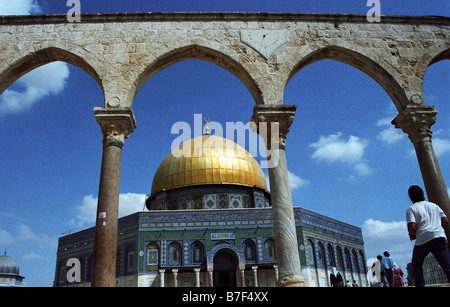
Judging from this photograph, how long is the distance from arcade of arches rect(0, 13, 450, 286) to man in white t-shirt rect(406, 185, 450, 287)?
292 centimetres

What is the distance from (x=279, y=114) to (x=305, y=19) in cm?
255

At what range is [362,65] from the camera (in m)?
7.96

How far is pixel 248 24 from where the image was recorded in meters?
7.94

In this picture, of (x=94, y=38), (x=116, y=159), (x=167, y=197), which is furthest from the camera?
(x=167, y=197)

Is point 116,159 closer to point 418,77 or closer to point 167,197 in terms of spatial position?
A: point 418,77

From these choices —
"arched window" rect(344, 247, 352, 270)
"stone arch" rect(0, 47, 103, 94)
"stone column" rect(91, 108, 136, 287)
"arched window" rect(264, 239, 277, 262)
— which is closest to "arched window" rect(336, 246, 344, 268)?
"arched window" rect(344, 247, 352, 270)

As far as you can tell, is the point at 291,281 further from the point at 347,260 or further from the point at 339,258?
the point at 347,260

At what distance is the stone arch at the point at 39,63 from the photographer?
741 cm

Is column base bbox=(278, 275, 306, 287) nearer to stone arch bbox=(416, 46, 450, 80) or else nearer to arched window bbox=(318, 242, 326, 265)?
stone arch bbox=(416, 46, 450, 80)

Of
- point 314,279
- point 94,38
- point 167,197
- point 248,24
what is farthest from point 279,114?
point 167,197

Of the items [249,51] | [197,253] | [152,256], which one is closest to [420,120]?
[249,51]

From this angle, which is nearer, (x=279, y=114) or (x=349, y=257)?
(x=279, y=114)

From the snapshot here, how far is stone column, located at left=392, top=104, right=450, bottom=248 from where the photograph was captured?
6984 millimetres
